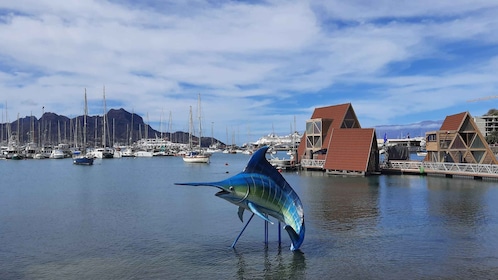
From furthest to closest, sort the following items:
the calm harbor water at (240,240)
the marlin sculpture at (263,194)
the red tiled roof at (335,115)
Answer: the red tiled roof at (335,115) → the marlin sculpture at (263,194) → the calm harbor water at (240,240)

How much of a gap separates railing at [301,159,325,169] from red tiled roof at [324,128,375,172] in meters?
4.15

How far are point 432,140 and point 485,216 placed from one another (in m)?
36.2

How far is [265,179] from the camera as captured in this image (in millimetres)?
18750

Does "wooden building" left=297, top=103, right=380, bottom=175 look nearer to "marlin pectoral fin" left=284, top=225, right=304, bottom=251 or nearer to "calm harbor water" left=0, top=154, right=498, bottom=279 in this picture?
"calm harbor water" left=0, top=154, right=498, bottom=279

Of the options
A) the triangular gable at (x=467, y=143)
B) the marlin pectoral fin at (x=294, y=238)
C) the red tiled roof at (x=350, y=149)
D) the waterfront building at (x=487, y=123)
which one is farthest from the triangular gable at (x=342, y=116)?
the waterfront building at (x=487, y=123)

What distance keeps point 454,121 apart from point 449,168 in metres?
6.52

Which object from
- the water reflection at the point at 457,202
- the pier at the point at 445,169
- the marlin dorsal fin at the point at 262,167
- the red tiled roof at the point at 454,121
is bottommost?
the water reflection at the point at 457,202

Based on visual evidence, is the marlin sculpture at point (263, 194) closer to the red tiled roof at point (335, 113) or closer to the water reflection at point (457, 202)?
→ the water reflection at point (457, 202)

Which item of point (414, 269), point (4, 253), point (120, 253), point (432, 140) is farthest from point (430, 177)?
point (4, 253)

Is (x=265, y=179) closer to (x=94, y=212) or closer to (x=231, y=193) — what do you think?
(x=231, y=193)

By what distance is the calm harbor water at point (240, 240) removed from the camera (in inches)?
686

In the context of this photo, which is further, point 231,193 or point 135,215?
point 135,215

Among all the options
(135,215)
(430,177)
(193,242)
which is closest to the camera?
(193,242)

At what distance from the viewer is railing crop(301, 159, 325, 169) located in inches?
2734
